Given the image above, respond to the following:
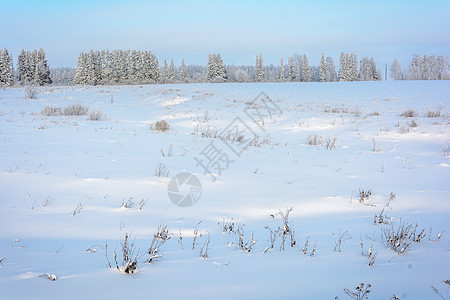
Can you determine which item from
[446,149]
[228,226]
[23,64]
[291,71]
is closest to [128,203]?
[228,226]

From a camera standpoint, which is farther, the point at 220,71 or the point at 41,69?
the point at 220,71

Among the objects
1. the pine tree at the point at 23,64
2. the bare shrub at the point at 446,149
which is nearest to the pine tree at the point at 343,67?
the bare shrub at the point at 446,149

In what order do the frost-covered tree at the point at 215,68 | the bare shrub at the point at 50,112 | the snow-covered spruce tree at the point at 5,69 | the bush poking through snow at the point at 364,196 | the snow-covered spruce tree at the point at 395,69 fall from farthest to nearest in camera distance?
the snow-covered spruce tree at the point at 395,69, the frost-covered tree at the point at 215,68, the snow-covered spruce tree at the point at 5,69, the bare shrub at the point at 50,112, the bush poking through snow at the point at 364,196

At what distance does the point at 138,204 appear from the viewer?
386 cm

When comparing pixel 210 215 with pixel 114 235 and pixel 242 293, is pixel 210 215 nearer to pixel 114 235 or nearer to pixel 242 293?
pixel 114 235

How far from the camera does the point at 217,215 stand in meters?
3.73

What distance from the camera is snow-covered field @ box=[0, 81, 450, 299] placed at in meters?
2.14

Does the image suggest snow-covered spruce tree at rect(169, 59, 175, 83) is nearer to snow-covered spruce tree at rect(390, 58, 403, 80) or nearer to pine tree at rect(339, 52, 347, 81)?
pine tree at rect(339, 52, 347, 81)

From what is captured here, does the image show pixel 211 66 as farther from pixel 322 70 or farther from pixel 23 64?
pixel 23 64

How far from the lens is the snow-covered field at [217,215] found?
214cm

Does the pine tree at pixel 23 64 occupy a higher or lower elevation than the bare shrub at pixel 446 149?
higher

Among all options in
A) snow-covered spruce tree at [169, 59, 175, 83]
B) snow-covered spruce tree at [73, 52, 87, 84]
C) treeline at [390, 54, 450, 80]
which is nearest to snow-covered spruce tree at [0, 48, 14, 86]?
snow-covered spruce tree at [73, 52, 87, 84]

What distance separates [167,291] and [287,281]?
0.93m

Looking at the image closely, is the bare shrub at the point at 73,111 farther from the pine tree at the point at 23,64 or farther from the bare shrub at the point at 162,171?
the pine tree at the point at 23,64
